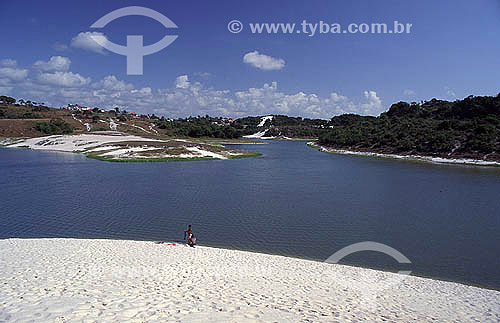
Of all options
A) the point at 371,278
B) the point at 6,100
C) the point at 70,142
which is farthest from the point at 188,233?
the point at 6,100

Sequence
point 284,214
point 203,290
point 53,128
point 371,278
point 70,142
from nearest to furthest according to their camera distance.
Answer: point 203,290
point 371,278
point 284,214
point 70,142
point 53,128

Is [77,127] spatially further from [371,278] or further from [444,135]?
[371,278]

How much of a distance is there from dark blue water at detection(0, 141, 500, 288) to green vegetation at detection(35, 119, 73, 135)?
87749 millimetres

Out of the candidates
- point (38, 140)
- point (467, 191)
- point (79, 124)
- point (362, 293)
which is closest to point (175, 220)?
point (362, 293)

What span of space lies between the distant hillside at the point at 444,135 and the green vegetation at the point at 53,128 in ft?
327

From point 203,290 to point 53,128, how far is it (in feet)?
423

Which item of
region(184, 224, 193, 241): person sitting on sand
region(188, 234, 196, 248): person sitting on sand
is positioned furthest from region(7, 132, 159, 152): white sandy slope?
region(188, 234, 196, 248): person sitting on sand

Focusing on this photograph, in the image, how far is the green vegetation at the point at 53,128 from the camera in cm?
11631

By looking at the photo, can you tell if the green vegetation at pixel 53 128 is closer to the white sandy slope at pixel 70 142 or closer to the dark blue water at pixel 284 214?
the white sandy slope at pixel 70 142

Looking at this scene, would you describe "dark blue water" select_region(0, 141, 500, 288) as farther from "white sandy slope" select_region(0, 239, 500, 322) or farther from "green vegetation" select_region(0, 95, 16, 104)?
"green vegetation" select_region(0, 95, 16, 104)

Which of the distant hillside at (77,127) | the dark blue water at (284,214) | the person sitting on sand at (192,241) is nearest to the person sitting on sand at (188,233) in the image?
the person sitting on sand at (192,241)

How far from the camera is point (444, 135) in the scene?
76.2 m

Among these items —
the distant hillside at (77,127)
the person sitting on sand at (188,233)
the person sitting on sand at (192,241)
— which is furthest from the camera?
the distant hillside at (77,127)

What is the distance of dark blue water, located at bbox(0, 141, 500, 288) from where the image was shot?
55.9 ft
